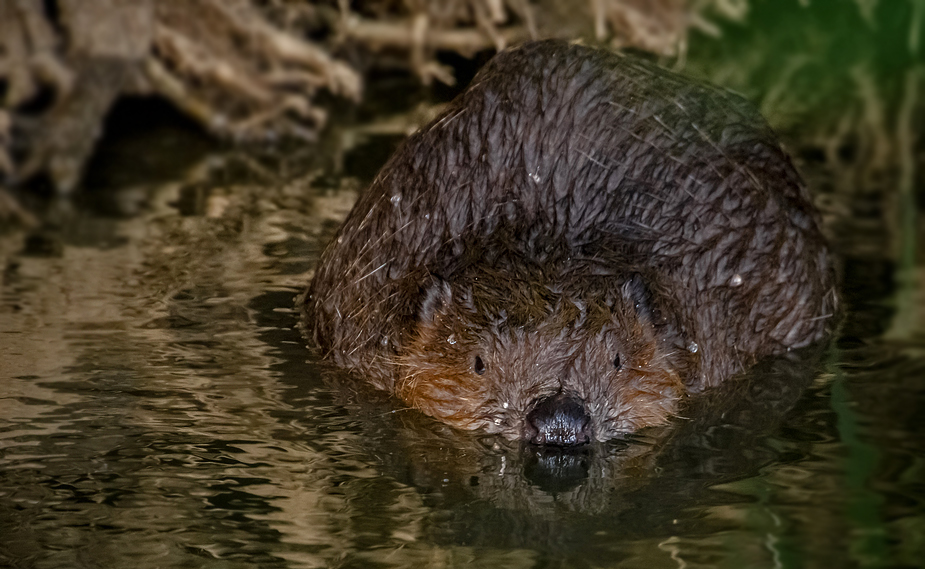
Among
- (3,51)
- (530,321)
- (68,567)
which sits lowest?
(68,567)

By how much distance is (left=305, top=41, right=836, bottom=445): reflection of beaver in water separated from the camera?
4.18 m

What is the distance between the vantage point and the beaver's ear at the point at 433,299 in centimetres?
439

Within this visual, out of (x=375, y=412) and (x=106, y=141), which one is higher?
(x=106, y=141)

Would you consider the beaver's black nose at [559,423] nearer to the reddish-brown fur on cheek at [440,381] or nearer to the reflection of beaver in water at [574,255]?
the reflection of beaver in water at [574,255]

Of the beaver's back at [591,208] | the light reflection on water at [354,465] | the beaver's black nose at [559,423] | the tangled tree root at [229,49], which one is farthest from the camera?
the tangled tree root at [229,49]

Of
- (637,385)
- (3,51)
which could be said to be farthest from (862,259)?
(3,51)

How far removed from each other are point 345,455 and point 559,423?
2.05 ft

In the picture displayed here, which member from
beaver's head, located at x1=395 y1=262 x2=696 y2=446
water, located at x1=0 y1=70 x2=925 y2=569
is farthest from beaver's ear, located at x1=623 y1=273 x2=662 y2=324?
water, located at x1=0 y1=70 x2=925 y2=569

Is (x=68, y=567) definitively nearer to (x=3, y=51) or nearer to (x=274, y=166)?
(x=274, y=166)

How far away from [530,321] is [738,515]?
91cm

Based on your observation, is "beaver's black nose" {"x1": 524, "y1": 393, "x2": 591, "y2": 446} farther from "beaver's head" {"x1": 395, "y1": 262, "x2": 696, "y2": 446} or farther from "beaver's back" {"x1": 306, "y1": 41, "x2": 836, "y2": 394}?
"beaver's back" {"x1": 306, "y1": 41, "x2": 836, "y2": 394}

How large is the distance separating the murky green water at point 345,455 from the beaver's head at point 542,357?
0.30 feet

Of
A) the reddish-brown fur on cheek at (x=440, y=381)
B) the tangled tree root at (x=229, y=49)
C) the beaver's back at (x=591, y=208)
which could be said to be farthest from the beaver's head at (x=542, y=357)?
the tangled tree root at (x=229, y=49)

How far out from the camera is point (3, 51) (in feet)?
27.9
